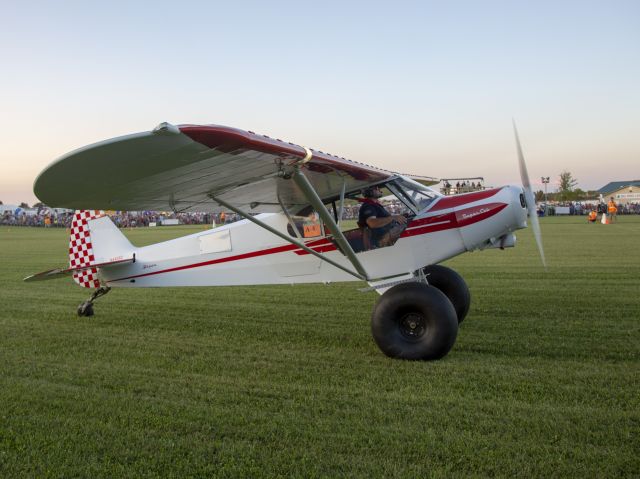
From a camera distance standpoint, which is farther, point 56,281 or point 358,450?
point 56,281

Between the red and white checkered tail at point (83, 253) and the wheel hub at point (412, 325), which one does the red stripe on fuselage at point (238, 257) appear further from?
the wheel hub at point (412, 325)

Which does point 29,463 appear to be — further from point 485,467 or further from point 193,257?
point 193,257

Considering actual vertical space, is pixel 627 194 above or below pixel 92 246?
below

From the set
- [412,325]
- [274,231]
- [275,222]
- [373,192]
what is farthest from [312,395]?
[275,222]

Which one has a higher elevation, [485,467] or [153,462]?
[153,462]

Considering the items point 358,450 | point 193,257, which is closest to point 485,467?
point 358,450

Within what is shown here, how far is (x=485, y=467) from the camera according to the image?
3.14 metres

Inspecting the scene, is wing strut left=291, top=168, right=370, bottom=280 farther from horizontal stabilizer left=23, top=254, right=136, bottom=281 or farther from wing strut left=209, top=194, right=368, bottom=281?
horizontal stabilizer left=23, top=254, right=136, bottom=281

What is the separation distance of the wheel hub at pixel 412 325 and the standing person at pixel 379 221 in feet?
3.77

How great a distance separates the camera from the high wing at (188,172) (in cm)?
398

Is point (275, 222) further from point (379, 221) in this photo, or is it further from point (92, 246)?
point (92, 246)

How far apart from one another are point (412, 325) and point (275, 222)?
7.91ft

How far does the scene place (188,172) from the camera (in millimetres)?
4848

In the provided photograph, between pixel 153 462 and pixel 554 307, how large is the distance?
263 inches
